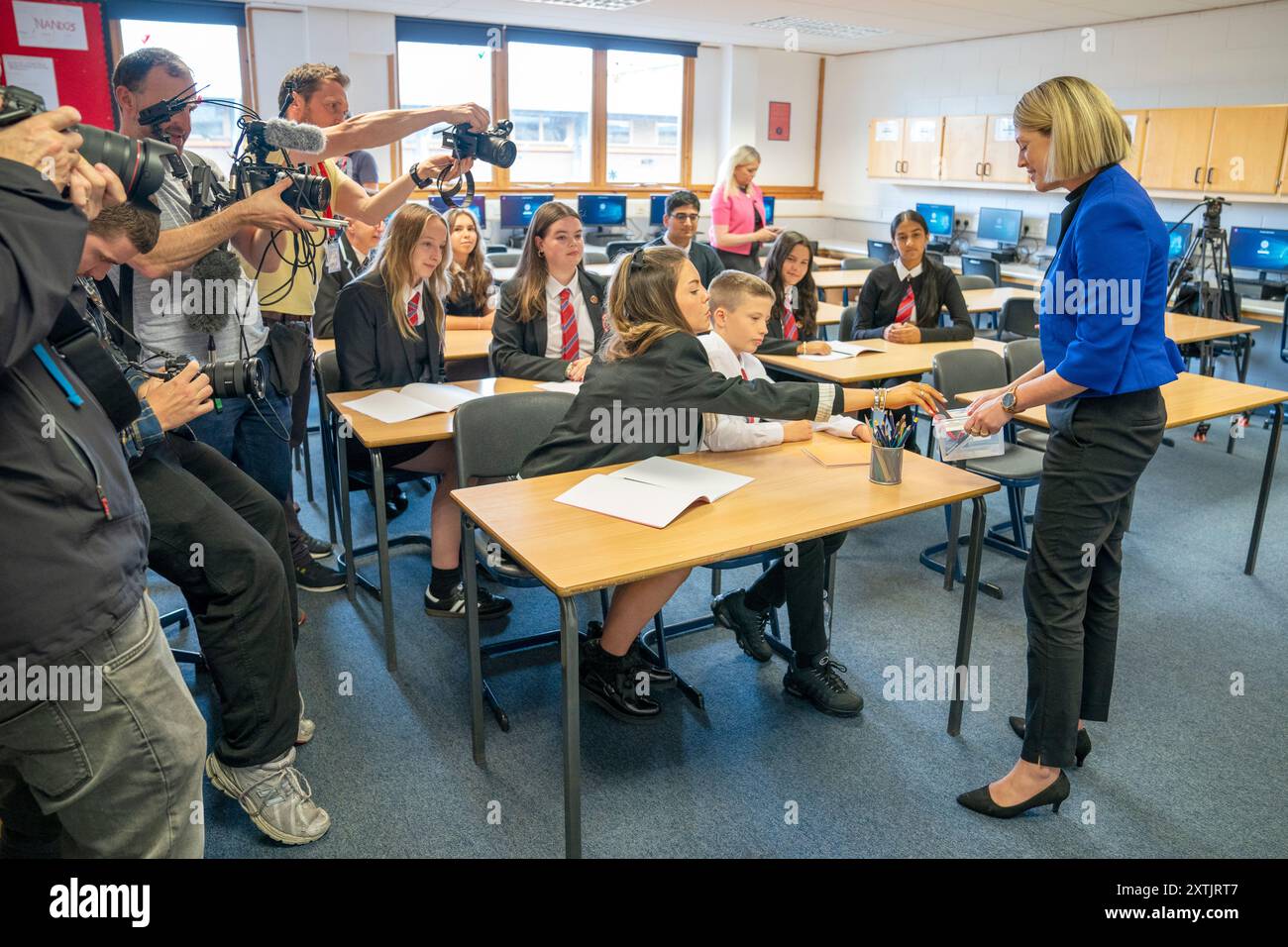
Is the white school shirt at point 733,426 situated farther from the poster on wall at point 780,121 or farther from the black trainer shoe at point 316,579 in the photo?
the poster on wall at point 780,121

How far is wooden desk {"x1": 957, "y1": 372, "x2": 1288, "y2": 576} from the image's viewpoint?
3104 millimetres

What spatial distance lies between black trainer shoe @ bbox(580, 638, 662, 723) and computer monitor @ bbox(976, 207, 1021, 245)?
7010mm

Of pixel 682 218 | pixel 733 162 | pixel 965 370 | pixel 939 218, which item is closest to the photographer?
pixel 965 370

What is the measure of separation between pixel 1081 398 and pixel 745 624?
117 centimetres

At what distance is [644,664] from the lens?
8.55 ft

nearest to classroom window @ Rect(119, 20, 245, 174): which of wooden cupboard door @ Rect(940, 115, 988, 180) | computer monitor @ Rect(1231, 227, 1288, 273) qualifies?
wooden cupboard door @ Rect(940, 115, 988, 180)

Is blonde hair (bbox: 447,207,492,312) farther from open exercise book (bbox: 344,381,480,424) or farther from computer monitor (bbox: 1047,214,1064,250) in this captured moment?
computer monitor (bbox: 1047,214,1064,250)

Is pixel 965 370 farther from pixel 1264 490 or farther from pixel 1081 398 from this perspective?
pixel 1081 398

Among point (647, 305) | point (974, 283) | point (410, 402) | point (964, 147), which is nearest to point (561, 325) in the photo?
point (410, 402)

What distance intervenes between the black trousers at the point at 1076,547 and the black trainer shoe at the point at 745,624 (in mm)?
833

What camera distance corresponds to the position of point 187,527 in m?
1.85
